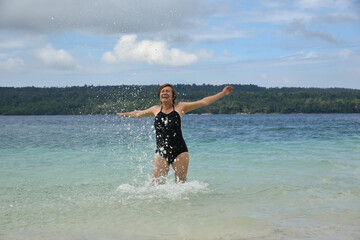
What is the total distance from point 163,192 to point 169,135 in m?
1.24

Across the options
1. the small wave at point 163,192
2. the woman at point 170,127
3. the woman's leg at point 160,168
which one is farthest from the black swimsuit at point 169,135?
the small wave at point 163,192

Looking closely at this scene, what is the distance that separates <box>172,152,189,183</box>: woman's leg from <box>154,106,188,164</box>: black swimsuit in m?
0.08

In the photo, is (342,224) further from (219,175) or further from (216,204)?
(219,175)

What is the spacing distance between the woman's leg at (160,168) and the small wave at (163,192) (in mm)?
Answer: 169

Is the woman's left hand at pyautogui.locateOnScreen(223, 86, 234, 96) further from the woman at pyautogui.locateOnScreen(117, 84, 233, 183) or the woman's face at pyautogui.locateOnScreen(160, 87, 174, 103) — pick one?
the woman's face at pyautogui.locateOnScreen(160, 87, 174, 103)

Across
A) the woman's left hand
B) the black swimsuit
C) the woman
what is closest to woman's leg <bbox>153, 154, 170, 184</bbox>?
the woman

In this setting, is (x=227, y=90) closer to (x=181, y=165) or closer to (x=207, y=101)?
(x=207, y=101)

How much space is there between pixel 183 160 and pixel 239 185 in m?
2.08

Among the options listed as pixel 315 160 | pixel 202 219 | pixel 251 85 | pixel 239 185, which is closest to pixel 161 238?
pixel 202 219

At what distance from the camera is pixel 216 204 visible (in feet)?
21.6

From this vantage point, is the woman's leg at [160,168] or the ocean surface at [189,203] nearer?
the ocean surface at [189,203]

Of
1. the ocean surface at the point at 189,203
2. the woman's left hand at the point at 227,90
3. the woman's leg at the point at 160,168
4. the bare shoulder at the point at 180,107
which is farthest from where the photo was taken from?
the woman's leg at the point at 160,168

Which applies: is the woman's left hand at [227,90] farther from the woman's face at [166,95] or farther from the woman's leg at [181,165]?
the woman's leg at [181,165]

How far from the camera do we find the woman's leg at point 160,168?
7000mm
